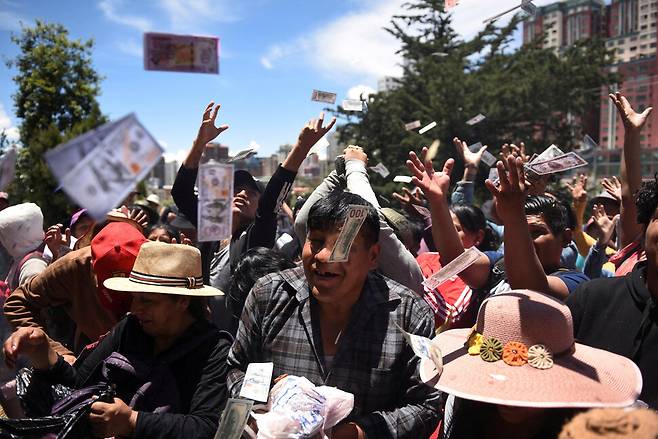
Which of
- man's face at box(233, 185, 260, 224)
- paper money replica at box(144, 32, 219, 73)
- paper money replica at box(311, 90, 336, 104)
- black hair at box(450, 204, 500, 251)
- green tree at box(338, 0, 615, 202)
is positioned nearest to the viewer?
paper money replica at box(144, 32, 219, 73)

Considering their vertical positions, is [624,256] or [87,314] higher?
[624,256]

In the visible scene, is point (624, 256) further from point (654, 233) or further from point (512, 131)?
point (512, 131)

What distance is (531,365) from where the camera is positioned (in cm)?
152

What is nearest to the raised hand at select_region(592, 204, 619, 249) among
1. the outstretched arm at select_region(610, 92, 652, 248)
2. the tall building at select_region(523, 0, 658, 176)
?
the outstretched arm at select_region(610, 92, 652, 248)

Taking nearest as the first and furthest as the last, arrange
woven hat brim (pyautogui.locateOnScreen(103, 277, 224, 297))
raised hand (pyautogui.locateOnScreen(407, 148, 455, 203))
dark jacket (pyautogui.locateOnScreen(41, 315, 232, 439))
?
dark jacket (pyautogui.locateOnScreen(41, 315, 232, 439)) → woven hat brim (pyautogui.locateOnScreen(103, 277, 224, 297)) → raised hand (pyautogui.locateOnScreen(407, 148, 455, 203))

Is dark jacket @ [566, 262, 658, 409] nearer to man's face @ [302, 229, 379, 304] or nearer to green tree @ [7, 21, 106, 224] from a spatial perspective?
man's face @ [302, 229, 379, 304]

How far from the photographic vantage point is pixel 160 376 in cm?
206

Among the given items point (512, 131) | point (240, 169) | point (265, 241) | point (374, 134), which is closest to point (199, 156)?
point (265, 241)

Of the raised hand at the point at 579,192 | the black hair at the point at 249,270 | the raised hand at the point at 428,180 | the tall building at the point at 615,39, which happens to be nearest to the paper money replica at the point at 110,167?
the raised hand at the point at 428,180

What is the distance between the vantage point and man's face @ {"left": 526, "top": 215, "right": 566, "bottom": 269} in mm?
2547

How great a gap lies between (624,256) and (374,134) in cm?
1725

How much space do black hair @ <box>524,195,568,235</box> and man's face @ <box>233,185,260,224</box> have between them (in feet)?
5.15

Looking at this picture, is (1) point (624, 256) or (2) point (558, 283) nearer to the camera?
(2) point (558, 283)

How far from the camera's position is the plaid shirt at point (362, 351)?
1.91 metres
